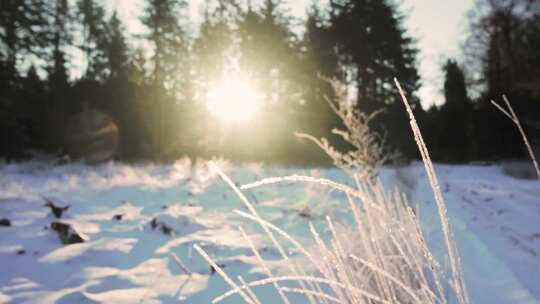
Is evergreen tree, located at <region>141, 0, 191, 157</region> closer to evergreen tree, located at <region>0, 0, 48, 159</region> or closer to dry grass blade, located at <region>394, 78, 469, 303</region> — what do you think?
evergreen tree, located at <region>0, 0, 48, 159</region>

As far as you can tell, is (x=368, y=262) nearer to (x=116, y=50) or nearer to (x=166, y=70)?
(x=166, y=70)

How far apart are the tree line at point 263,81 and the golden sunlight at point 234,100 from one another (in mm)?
465

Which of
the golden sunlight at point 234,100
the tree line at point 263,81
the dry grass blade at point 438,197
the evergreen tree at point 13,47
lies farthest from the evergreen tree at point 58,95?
the dry grass blade at point 438,197

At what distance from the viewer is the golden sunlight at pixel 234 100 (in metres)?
20.3

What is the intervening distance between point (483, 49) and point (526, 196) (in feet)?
44.5

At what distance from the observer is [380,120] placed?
18.8 m

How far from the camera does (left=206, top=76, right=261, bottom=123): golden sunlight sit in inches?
799

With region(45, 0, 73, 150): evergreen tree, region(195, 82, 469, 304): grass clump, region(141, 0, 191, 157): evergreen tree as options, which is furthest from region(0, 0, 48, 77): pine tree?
region(195, 82, 469, 304): grass clump

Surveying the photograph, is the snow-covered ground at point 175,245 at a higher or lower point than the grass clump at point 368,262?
lower

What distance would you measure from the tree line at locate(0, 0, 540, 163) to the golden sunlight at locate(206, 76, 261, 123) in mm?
465

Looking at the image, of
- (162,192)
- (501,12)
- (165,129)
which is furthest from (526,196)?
(165,129)

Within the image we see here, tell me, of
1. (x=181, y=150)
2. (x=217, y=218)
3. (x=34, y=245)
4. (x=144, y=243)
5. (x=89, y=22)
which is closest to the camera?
(x=34, y=245)

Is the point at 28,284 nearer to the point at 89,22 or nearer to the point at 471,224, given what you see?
the point at 471,224

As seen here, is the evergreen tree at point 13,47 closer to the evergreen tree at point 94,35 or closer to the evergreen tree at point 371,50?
the evergreen tree at point 94,35
